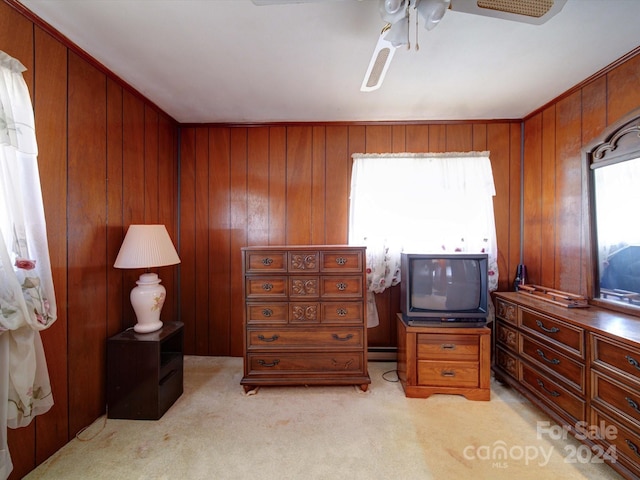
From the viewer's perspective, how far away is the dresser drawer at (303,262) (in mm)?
2199

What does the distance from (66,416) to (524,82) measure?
3861 mm

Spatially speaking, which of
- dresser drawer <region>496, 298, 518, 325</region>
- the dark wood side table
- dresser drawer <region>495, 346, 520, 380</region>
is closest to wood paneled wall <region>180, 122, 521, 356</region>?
dresser drawer <region>496, 298, 518, 325</region>

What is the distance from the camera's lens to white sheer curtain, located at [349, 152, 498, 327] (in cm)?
265

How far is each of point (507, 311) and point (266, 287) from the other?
1.98 meters

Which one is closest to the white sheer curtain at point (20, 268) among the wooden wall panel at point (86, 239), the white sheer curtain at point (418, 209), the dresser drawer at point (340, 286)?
the wooden wall panel at point (86, 239)

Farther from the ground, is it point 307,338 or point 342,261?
point 342,261

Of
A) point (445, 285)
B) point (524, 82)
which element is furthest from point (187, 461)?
point (524, 82)

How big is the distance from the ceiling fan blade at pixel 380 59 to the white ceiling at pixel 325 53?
25cm

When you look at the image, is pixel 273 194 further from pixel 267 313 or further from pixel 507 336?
pixel 507 336

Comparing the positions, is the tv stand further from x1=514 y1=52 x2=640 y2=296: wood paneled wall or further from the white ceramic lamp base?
the white ceramic lamp base

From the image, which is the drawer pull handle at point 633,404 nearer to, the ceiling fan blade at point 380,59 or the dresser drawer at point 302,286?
the dresser drawer at point 302,286

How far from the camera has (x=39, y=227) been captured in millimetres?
1374

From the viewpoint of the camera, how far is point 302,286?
2.21 m

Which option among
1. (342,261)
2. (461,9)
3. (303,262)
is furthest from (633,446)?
(461,9)
